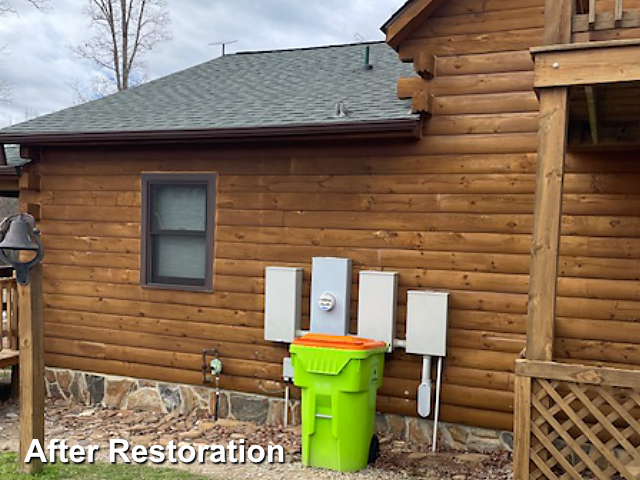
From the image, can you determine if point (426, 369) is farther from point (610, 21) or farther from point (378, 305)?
point (610, 21)

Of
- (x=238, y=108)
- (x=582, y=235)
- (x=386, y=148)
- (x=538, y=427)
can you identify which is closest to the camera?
(x=538, y=427)

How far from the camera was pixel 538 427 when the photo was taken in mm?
3895

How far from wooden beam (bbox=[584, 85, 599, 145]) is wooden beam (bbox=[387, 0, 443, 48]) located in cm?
183

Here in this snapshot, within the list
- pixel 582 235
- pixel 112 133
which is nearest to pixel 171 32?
pixel 112 133

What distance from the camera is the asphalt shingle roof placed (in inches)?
248

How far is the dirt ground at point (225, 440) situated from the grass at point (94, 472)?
9.3 inches

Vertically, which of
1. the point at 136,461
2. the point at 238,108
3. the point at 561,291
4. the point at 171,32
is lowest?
the point at 136,461

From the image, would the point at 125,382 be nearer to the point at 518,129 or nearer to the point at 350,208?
the point at 350,208

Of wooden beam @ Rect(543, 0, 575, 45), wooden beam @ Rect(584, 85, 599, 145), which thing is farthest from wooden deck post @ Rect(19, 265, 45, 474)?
wooden beam @ Rect(584, 85, 599, 145)

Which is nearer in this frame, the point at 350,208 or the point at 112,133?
the point at 350,208

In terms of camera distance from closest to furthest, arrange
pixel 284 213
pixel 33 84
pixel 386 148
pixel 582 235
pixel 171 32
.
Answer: pixel 582 235
pixel 386 148
pixel 284 213
pixel 171 32
pixel 33 84

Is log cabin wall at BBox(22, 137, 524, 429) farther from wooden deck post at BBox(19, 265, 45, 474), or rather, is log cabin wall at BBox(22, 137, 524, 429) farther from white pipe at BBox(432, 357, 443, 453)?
wooden deck post at BBox(19, 265, 45, 474)

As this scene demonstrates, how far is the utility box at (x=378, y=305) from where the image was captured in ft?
18.9

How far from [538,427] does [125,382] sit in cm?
480
